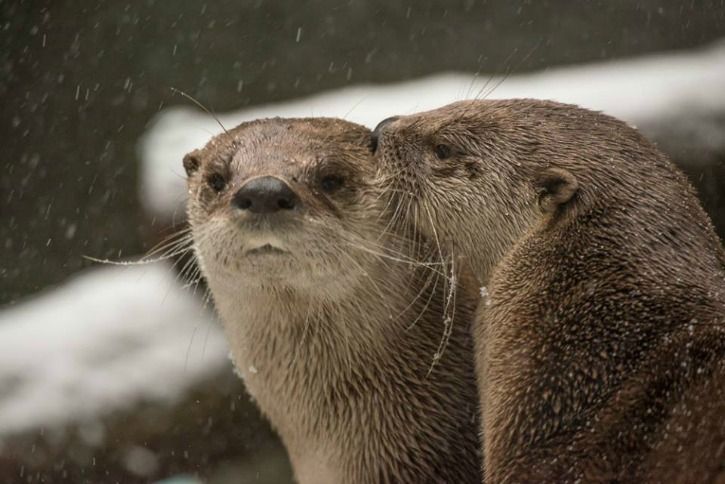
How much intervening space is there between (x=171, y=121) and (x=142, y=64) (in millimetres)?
2361

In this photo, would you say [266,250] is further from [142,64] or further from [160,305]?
[142,64]

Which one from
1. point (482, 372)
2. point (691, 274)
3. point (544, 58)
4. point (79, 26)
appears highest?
point (691, 274)

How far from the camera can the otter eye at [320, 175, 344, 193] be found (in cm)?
272

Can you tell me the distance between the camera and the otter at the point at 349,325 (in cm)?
270

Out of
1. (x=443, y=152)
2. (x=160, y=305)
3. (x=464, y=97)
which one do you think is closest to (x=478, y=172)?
(x=443, y=152)

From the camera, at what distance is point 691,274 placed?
233cm

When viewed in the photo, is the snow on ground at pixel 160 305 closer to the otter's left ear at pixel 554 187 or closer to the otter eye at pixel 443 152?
the otter eye at pixel 443 152

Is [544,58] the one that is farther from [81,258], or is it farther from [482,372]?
[482,372]

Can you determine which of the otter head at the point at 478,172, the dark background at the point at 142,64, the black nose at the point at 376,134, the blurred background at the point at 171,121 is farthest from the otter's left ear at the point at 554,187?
the dark background at the point at 142,64

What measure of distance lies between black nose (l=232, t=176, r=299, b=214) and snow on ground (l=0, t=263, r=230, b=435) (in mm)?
1854

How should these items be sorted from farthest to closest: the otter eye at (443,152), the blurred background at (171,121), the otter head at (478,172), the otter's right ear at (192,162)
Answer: the blurred background at (171,121) → the otter's right ear at (192,162) → the otter eye at (443,152) → the otter head at (478,172)

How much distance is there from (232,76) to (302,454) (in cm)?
419

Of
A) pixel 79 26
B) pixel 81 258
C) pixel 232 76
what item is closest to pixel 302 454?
pixel 81 258

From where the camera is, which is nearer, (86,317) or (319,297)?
(319,297)
